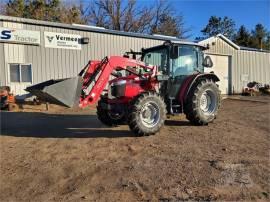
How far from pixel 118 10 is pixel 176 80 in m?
27.6

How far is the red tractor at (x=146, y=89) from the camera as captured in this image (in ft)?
23.9

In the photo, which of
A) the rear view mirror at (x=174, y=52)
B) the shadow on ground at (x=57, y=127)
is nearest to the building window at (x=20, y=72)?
the shadow on ground at (x=57, y=127)

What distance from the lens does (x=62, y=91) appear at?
22.8 feet

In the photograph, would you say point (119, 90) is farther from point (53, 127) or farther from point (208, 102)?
point (208, 102)

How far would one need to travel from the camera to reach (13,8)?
28766 millimetres

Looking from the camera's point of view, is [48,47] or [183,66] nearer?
[183,66]

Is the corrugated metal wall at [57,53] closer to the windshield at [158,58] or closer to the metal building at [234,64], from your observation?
the windshield at [158,58]

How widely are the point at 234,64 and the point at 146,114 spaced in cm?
1669

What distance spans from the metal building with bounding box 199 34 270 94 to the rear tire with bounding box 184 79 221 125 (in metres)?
12.6

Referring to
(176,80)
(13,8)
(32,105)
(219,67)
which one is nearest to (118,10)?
(13,8)

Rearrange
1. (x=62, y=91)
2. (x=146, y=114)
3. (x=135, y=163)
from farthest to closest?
(x=146, y=114) → (x=62, y=91) → (x=135, y=163)

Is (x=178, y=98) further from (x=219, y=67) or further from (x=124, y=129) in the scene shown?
(x=219, y=67)

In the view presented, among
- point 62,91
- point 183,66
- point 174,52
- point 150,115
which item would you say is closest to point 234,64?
point 183,66

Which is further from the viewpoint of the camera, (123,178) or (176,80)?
(176,80)
